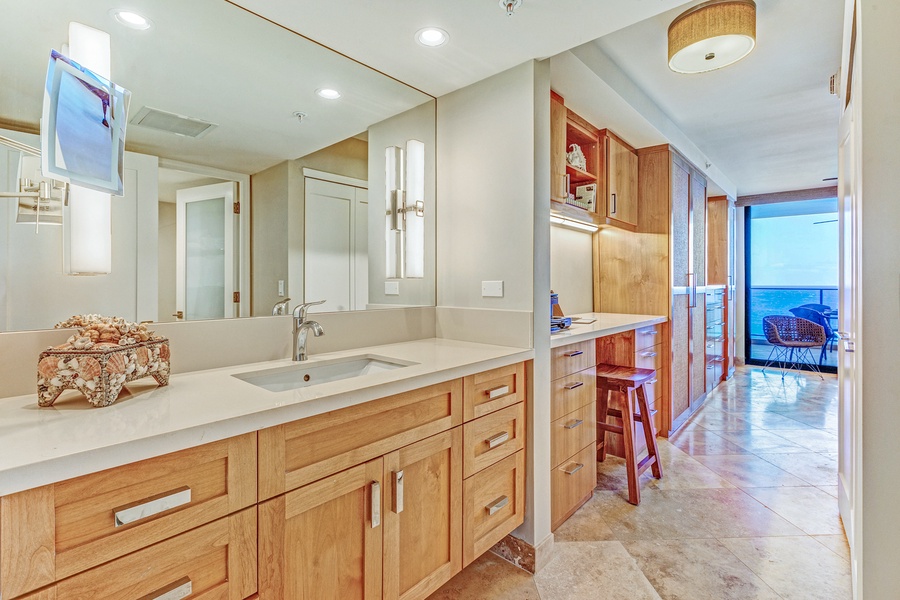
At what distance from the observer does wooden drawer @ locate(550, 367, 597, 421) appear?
2.02 m

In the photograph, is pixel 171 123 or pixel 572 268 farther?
pixel 572 268

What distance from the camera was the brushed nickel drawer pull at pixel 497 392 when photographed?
1681 mm

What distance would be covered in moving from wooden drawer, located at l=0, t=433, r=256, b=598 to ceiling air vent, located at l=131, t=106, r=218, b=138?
1.12 meters

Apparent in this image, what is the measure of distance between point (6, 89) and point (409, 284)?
1.55 meters

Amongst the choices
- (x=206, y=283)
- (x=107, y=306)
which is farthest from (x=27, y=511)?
(x=206, y=283)

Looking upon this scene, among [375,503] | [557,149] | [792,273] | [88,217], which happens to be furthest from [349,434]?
[792,273]

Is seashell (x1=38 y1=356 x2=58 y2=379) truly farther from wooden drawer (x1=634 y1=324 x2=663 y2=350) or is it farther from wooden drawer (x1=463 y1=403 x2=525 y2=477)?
wooden drawer (x1=634 y1=324 x2=663 y2=350)

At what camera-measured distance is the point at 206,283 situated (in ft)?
4.95

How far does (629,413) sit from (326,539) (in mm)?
1843

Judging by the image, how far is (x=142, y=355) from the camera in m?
1.15

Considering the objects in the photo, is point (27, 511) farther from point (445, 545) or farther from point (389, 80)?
point (389, 80)

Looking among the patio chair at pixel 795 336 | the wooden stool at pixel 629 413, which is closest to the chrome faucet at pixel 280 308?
the wooden stool at pixel 629 413

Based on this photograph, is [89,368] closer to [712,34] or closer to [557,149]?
[557,149]

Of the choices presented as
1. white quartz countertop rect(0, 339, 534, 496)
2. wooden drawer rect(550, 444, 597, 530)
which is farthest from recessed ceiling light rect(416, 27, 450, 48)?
wooden drawer rect(550, 444, 597, 530)
